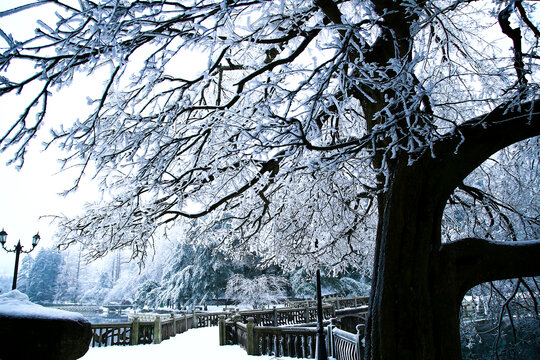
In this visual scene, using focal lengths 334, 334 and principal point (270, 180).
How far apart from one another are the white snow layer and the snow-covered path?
7.43 meters

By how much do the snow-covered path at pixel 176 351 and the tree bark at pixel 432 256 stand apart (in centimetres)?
842

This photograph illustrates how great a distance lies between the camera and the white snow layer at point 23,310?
4.21 metres

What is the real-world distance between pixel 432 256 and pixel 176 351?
37.9 feet

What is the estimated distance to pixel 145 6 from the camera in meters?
2.46

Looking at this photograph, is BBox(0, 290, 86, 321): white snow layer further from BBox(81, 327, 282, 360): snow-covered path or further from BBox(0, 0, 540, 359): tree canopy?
BBox(81, 327, 282, 360): snow-covered path

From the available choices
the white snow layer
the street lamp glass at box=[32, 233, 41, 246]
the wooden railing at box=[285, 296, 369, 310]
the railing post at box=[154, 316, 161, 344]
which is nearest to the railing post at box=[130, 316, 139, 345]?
the railing post at box=[154, 316, 161, 344]

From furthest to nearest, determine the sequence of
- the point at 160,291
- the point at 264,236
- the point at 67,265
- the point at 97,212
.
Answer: the point at 67,265 < the point at 160,291 < the point at 264,236 < the point at 97,212

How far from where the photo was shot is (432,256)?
3.39 meters

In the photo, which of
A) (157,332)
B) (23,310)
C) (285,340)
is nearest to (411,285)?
(23,310)

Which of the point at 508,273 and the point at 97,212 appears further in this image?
the point at 97,212

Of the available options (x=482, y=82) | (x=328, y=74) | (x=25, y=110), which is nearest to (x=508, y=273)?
(x=328, y=74)

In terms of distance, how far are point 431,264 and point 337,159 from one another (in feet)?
4.89

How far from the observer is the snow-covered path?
11117 millimetres

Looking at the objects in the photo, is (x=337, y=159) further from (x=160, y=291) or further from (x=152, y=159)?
(x=160, y=291)
